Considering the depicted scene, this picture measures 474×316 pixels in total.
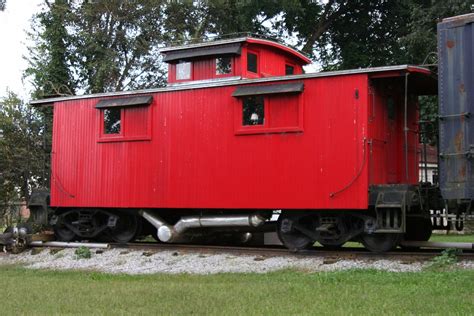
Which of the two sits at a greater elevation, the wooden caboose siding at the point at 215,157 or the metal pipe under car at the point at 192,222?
the wooden caboose siding at the point at 215,157

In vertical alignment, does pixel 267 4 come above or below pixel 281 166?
above

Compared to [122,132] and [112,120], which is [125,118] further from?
[112,120]

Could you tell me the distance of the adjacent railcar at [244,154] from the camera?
11.6m

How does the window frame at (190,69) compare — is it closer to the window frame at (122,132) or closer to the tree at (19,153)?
the window frame at (122,132)

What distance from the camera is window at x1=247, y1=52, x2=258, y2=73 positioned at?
1400cm

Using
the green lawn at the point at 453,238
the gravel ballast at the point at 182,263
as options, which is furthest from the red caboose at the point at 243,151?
the green lawn at the point at 453,238

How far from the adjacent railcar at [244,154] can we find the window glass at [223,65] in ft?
0.11

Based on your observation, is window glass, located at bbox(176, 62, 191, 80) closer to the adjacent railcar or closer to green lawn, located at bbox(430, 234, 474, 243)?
the adjacent railcar

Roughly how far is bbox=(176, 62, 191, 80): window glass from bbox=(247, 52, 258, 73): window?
55.6 inches

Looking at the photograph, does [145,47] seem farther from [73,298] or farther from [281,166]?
[73,298]

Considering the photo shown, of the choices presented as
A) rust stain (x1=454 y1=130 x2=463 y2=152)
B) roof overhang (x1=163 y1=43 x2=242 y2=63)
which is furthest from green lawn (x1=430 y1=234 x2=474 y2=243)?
roof overhang (x1=163 y1=43 x2=242 y2=63)

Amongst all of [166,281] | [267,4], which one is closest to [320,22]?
[267,4]

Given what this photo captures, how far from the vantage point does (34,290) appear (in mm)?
8727

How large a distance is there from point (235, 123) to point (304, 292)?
5478mm
